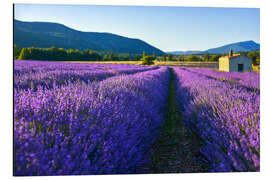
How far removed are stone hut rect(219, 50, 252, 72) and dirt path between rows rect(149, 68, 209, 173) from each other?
1.55 metres

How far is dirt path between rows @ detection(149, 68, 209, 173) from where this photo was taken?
2113 millimetres

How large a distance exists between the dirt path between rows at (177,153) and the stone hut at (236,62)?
61.2 inches

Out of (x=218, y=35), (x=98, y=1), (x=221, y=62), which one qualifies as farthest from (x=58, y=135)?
(x=221, y=62)

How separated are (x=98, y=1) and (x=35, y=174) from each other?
220 cm

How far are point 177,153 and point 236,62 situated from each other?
7.53 feet

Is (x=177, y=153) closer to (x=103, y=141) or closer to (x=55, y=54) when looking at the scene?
(x=103, y=141)

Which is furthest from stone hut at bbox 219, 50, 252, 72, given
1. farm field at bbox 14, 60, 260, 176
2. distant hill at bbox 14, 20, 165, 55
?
distant hill at bbox 14, 20, 165, 55

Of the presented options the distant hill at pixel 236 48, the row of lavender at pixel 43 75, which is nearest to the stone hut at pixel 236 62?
the distant hill at pixel 236 48

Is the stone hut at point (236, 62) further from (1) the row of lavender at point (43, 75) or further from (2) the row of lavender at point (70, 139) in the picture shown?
(1) the row of lavender at point (43, 75)

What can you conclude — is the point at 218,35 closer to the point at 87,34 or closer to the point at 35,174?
the point at 87,34

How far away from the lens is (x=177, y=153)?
2477 millimetres

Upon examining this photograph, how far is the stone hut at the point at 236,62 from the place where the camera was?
10.9ft

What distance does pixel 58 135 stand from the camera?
1.33m

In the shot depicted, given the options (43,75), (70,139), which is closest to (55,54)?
(43,75)
